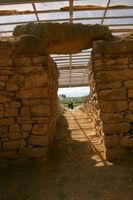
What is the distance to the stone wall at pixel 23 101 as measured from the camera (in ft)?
18.7

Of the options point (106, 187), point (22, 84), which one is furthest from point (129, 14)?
point (106, 187)

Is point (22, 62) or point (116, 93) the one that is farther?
point (116, 93)

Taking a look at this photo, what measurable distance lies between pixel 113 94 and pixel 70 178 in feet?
5.46

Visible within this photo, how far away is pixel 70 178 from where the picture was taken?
530cm

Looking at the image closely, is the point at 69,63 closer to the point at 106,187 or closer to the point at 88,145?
the point at 88,145

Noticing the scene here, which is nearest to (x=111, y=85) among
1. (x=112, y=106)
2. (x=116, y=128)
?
(x=112, y=106)

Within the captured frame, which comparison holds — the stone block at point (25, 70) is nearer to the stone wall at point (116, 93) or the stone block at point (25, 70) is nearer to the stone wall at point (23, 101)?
the stone wall at point (23, 101)

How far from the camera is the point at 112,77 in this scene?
5.87 m

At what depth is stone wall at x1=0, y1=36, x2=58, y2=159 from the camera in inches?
224

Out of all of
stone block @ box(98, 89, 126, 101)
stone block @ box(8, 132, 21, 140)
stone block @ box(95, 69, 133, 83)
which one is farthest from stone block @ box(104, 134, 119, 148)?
stone block @ box(8, 132, 21, 140)

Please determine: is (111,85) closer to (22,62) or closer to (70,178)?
(22,62)

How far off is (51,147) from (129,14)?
379 centimetres

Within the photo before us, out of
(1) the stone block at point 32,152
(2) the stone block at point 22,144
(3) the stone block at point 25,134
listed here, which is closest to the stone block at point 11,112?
(3) the stone block at point 25,134

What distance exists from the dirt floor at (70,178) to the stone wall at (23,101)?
0.32 m
